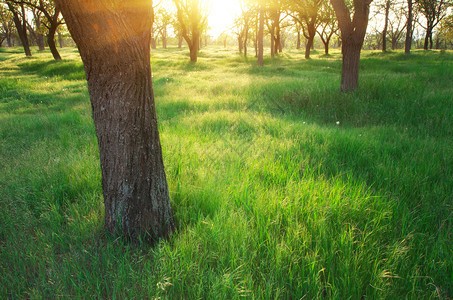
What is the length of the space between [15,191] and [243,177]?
Result: 8.34 feet

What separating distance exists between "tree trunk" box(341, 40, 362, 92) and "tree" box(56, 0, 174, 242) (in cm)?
695

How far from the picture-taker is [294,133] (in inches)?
174

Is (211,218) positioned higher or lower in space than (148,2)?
lower

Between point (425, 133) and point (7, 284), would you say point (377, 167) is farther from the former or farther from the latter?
point (7, 284)

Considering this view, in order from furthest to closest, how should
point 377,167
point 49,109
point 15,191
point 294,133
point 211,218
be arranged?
point 49,109 → point 294,133 → point 377,167 → point 15,191 → point 211,218

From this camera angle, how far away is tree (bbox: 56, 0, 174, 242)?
1.63 meters

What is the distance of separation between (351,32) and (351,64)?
2.90 ft

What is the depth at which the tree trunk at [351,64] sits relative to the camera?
282 inches

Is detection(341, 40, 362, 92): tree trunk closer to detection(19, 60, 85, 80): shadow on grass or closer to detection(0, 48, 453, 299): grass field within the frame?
detection(0, 48, 453, 299): grass field

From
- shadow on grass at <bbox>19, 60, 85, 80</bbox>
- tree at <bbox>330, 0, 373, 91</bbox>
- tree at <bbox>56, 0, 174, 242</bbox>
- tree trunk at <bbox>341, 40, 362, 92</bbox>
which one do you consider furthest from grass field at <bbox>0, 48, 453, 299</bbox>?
shadow on grass at <bbox>19, 60, 85, 80</bbox>

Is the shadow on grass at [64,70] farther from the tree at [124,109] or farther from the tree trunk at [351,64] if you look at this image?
the tree at [124,109]

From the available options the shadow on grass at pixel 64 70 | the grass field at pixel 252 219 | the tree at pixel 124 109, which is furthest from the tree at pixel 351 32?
the shadow on grass at pixel 64 70

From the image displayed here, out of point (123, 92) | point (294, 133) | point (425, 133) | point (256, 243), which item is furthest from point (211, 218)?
point (425, 133)

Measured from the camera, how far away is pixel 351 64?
7227mm
